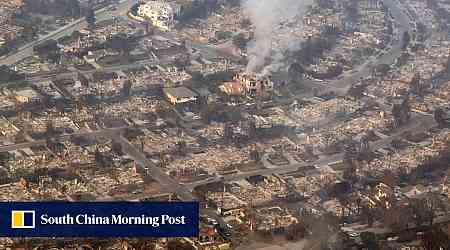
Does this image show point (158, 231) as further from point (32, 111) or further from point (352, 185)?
point (32, 111)

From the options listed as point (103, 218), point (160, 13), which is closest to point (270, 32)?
point (160, 13)

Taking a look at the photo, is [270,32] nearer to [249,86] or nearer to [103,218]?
[249,86]

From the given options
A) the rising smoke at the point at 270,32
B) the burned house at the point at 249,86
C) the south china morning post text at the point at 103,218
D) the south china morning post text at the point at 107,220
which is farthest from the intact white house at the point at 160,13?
the south china morning post text at the point at 107,220

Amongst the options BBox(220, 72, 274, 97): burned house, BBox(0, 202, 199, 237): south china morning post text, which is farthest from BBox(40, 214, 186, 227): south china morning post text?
BBox(220, 72, 274, 97): burned house

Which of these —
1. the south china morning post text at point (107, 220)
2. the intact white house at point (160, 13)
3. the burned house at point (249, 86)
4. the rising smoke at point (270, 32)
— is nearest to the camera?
the south china morning post text at point (107, 220)

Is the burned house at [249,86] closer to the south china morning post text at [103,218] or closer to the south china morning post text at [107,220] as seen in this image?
the south china morning post text at [103,218]
